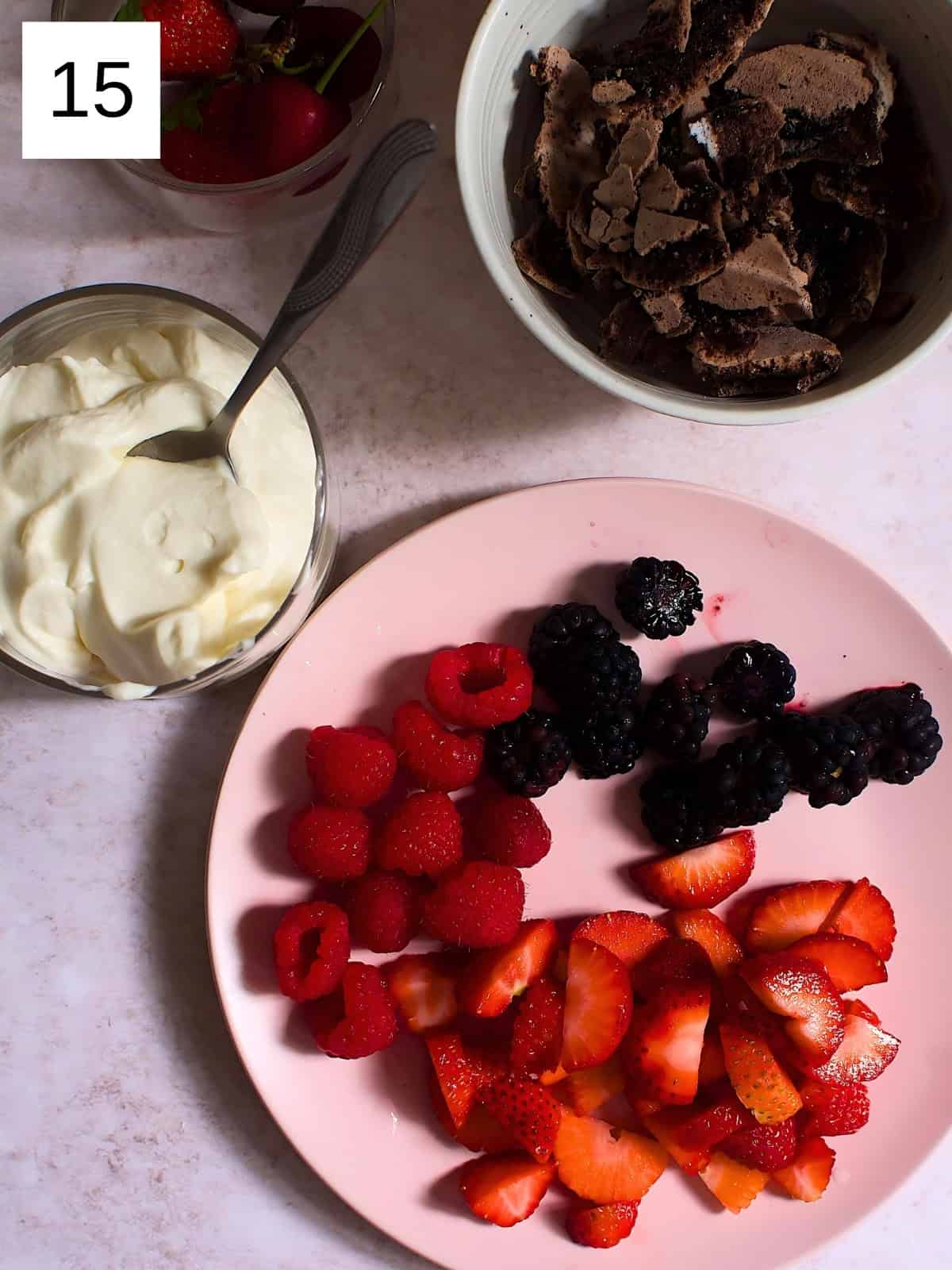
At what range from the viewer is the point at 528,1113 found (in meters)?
1.12

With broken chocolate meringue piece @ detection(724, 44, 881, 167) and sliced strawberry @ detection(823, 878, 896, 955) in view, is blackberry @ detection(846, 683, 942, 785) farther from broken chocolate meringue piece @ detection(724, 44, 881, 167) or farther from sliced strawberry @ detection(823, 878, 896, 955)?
broken chocolate meringue piece @ detection(724, 44, 881, 167)

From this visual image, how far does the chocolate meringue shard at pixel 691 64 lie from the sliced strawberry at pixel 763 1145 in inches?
40.0

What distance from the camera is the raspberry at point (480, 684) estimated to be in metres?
1.08

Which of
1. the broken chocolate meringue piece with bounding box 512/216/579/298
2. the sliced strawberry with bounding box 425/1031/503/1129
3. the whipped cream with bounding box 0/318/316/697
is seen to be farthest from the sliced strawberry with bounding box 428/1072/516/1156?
the broken chocolate meringue piece with bounding box 512/216/579/298

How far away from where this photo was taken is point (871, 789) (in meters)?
1.19

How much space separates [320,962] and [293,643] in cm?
33

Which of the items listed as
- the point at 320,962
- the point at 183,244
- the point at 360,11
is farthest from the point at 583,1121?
the point at 360,11

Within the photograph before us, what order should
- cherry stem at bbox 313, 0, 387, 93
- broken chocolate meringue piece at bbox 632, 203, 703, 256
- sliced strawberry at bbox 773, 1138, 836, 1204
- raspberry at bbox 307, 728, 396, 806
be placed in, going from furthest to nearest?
→ sliced strawberry at bbox 773, 1138, 836, 1204
raspberry at bbox 307, 728, 396, 806
cherry stem at bbox 313, 0, 387, 93
broken chocolate meringue piece at bbox 632, 203, 703, 256

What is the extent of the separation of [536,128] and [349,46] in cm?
18

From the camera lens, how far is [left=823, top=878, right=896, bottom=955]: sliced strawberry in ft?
3.88

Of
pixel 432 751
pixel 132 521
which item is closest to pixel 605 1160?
pixel 432 751

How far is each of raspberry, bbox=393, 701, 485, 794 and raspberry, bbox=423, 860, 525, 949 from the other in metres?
0.09

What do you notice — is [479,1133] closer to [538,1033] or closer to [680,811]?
[538,1033]

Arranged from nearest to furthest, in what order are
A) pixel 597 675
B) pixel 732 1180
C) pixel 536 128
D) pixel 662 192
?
pixel 662 192 < pixel 536 128 < pixel 597 675 < pixel 732 1180
